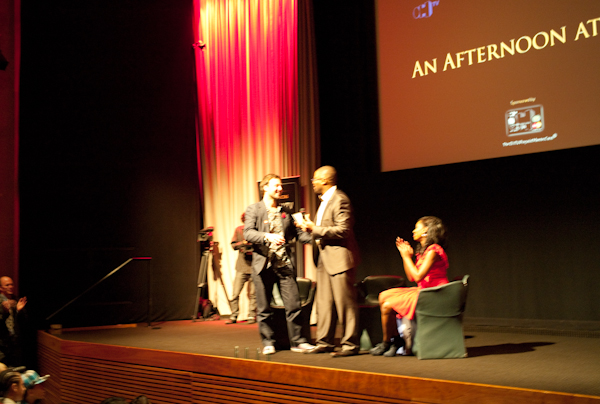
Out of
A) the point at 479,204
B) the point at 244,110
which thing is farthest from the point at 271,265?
the point at 244,110

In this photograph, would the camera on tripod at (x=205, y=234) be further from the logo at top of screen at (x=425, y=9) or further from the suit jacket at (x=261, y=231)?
the logo at top of screen at (x=425, y=9)

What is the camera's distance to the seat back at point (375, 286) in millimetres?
4754

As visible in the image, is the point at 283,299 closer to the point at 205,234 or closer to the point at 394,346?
the point at 394,346

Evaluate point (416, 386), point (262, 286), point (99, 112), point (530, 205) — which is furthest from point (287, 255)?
point (99, 112)

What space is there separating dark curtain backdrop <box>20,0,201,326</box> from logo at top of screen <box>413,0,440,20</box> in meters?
3.58

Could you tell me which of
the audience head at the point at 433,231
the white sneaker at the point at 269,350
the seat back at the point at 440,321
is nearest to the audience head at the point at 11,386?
the white sneaker at the point at 269,350

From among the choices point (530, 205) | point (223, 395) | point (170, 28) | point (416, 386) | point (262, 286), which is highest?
point (170, 28)

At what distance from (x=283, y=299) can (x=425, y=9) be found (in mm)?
3578

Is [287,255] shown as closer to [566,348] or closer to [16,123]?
[566,348]

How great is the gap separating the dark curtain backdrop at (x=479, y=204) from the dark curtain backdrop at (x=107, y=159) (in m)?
2.28

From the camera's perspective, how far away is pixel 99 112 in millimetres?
7016

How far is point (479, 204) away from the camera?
18.6ft

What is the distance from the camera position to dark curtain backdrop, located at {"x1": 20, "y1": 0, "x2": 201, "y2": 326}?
6.54 meters

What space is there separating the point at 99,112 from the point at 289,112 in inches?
97.9
